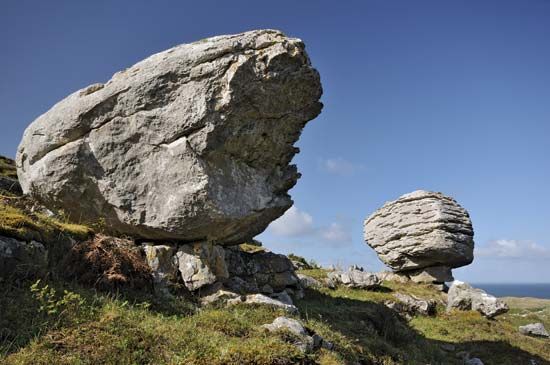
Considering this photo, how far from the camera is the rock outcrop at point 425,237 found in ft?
126

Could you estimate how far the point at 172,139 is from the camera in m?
16.5

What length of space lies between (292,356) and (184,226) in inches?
269

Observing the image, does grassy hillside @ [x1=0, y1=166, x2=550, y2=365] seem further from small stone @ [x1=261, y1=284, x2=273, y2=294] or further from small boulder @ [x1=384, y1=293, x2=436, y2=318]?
small boulder @ [x1=384, y1=293, x2=436, y2=318]

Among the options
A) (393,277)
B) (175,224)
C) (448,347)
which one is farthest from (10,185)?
(393,277)

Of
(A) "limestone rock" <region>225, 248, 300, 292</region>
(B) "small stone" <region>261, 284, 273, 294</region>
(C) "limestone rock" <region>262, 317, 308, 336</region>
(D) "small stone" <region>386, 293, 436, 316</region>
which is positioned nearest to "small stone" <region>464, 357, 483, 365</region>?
(D) "small stone" <region>386, 293, 436, 316</region>

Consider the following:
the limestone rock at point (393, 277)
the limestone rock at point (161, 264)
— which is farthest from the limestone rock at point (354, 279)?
the limestone rock at point (161, 264)

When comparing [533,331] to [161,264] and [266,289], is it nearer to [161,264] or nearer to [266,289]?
[266,289]

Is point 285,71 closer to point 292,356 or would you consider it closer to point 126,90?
point 126,90

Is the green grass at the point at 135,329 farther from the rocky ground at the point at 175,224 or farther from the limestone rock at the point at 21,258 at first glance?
the limestone rock at the point at 21,258

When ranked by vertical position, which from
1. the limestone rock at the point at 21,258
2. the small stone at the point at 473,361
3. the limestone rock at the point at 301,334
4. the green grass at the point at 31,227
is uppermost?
the green grass at the point at 31,227

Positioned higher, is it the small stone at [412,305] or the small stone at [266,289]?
the small stone at [266,289]

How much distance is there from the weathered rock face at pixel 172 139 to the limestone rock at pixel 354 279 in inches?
669

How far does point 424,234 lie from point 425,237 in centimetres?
34

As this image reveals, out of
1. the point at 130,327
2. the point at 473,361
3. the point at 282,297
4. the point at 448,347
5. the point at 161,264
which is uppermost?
the point at 161,264
